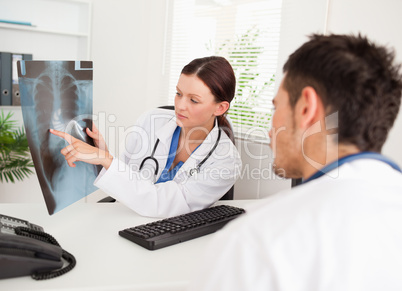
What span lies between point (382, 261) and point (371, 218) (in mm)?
A: 64

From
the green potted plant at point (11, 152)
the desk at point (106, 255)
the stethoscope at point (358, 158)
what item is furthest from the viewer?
the green potted plant at point (11, 152)

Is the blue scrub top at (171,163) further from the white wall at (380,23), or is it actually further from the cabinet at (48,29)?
the cabinet at (48,29)

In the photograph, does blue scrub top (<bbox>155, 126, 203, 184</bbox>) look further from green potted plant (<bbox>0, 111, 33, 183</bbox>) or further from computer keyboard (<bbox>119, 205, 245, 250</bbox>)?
green potted plant (<bbox>0, 111, 33, 183</bbox>)

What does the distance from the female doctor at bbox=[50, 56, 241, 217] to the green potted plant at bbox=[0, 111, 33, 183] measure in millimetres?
1231

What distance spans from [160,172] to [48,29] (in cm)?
179

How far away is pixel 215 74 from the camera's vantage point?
5.82 feet

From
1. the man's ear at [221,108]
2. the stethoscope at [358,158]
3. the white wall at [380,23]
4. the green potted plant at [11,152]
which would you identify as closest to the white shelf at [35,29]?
the green potted plant at [11,152]

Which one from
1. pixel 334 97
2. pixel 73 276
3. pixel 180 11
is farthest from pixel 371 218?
pixel 180 11

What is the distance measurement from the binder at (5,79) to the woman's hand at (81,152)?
188cm

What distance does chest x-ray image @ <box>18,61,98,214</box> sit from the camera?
1209 mm

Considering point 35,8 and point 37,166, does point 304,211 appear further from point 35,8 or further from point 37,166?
point 35,8

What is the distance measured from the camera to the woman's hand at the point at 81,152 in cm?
133

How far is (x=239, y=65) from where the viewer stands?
2.41m

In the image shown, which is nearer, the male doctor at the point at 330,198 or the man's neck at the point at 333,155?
the male doctor at the point at 330,198
